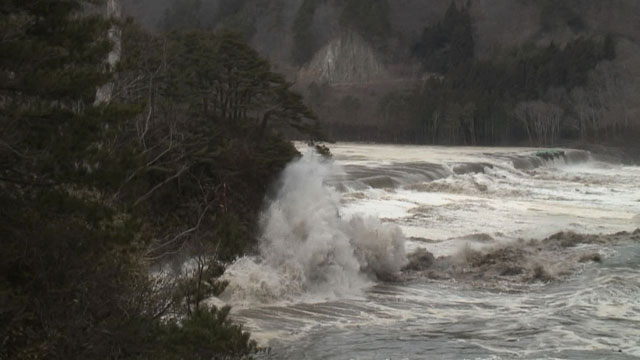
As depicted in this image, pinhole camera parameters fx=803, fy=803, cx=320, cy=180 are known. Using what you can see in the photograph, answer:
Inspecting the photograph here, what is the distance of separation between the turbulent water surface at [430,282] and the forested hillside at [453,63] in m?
53.2

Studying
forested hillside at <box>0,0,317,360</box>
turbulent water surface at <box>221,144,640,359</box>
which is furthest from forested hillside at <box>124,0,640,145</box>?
forested hillside at <box>0,0,317,360</box>

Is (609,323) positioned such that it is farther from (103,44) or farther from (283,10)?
(283,10)

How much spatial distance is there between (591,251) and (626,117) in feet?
223

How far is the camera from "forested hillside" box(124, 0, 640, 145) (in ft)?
258

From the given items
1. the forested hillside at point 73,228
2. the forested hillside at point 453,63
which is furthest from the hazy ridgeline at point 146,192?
the forested hillside at point 453,63

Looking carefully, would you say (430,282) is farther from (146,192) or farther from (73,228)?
(73,228)

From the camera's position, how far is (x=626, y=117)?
82.4 meters

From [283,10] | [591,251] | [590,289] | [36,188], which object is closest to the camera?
[36,188]

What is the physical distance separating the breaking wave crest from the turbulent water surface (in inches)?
1.0

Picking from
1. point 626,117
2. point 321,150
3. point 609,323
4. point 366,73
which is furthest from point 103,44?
point 366,73

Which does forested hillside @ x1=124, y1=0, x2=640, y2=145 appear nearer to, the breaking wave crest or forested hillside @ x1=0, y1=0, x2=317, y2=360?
the breaking wave crest

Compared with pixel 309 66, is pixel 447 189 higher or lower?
lower

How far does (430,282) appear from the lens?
16234 mm

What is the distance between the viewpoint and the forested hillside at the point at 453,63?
78500 mm
